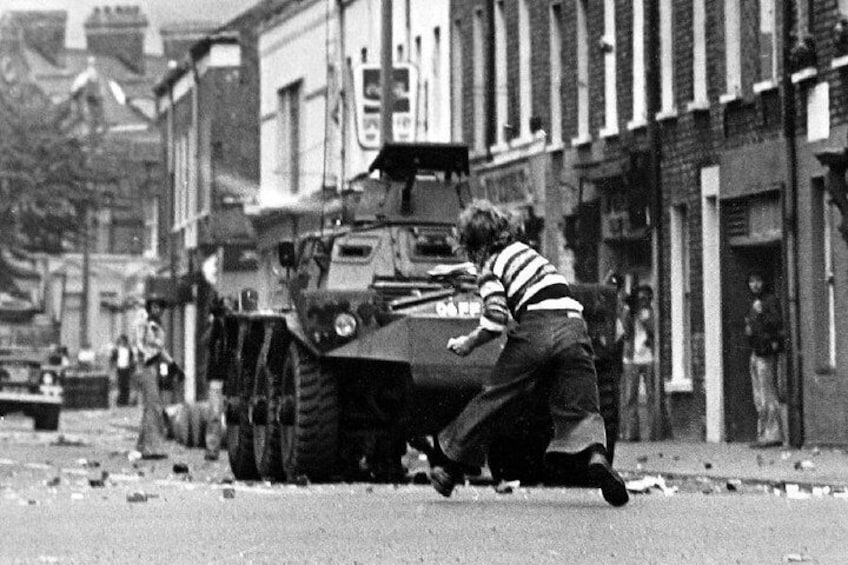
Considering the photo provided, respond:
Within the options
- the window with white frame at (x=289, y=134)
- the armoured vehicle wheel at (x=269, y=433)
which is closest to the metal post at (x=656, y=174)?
the armoured vehicle wheel at (x=269, y=433)

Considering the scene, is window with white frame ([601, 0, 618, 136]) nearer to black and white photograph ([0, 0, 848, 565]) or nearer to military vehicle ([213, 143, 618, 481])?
black and white photograph ([0, 0, 848, 565])

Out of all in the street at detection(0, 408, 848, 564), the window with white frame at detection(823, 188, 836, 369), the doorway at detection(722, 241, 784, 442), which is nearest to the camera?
the street at detection(0, 408, 848, 564)

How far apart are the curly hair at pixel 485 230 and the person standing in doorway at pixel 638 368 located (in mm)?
18388

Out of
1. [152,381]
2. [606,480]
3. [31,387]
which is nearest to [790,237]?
[152,381]

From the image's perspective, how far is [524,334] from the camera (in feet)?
56.7

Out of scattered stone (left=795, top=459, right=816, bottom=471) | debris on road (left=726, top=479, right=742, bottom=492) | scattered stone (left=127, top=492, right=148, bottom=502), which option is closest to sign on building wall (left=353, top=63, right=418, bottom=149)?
scattered stone (left=795, top=459, right=816, bottom=471)

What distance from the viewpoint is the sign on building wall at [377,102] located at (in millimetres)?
48062

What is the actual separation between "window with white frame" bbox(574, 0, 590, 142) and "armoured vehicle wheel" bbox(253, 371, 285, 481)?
1607cm

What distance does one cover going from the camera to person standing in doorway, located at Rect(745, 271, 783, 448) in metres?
30.7

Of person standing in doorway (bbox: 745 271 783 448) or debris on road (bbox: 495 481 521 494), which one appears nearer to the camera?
debris on road (bbox: 495 481 521 494)

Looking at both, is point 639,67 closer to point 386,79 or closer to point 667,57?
point 667,57

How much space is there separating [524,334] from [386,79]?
21.9 metres

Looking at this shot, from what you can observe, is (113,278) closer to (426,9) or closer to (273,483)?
(426,9)

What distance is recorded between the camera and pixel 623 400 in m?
36.9
